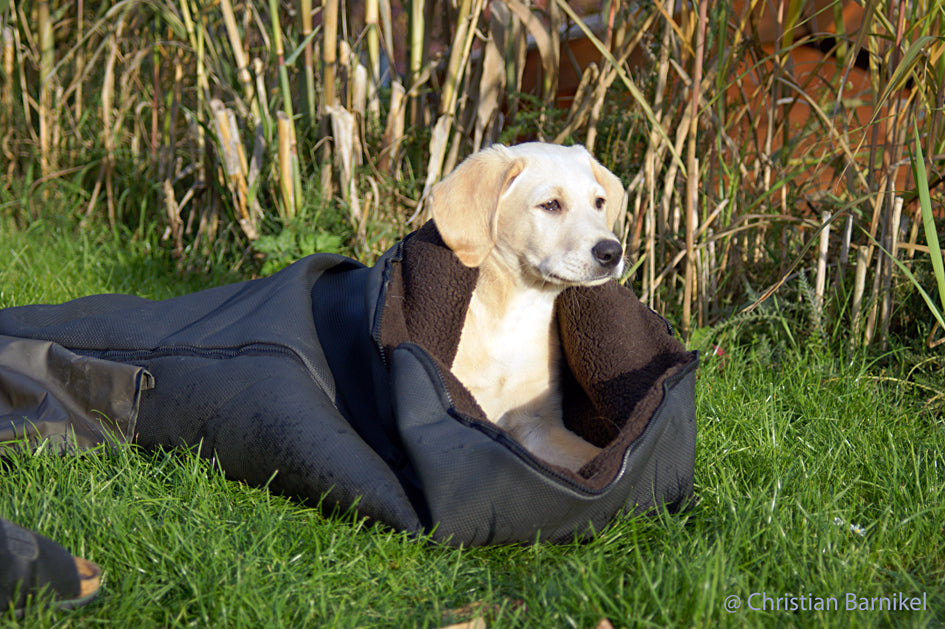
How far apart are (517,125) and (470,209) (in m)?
1.38

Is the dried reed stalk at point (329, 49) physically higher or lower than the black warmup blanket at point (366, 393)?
higher

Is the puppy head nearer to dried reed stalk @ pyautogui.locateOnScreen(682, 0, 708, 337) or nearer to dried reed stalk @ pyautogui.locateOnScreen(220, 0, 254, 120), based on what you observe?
dried reed stalk @ pyautogui.locateOnScreen(682, 0, 708, 337)

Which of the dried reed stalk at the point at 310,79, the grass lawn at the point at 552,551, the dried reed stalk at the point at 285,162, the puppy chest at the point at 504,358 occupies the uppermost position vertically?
the dried reed stalk at the point at 310,79

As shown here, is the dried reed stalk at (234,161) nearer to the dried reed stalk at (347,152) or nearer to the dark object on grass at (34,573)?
the dried reed stalk at (347,152)

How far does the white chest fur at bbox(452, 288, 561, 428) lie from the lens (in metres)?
2.00

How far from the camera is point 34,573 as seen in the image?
4.07 feet

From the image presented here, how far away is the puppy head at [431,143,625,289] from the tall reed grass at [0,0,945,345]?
439 millimetres

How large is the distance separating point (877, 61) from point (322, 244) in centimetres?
205

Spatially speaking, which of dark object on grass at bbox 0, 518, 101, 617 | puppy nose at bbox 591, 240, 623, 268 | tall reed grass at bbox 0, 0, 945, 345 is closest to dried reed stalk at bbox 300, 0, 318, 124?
tall reed grass at bbox 0, 0, 945, 345

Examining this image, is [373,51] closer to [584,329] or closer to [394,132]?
[394,132]

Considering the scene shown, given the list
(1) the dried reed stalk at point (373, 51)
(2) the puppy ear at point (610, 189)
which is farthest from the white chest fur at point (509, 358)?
(1) the dried reed stalk at point (373, 51)

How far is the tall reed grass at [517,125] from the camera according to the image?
249cm

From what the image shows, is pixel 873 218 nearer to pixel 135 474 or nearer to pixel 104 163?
pixel 135 474

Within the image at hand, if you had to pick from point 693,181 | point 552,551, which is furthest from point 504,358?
point 693,181
